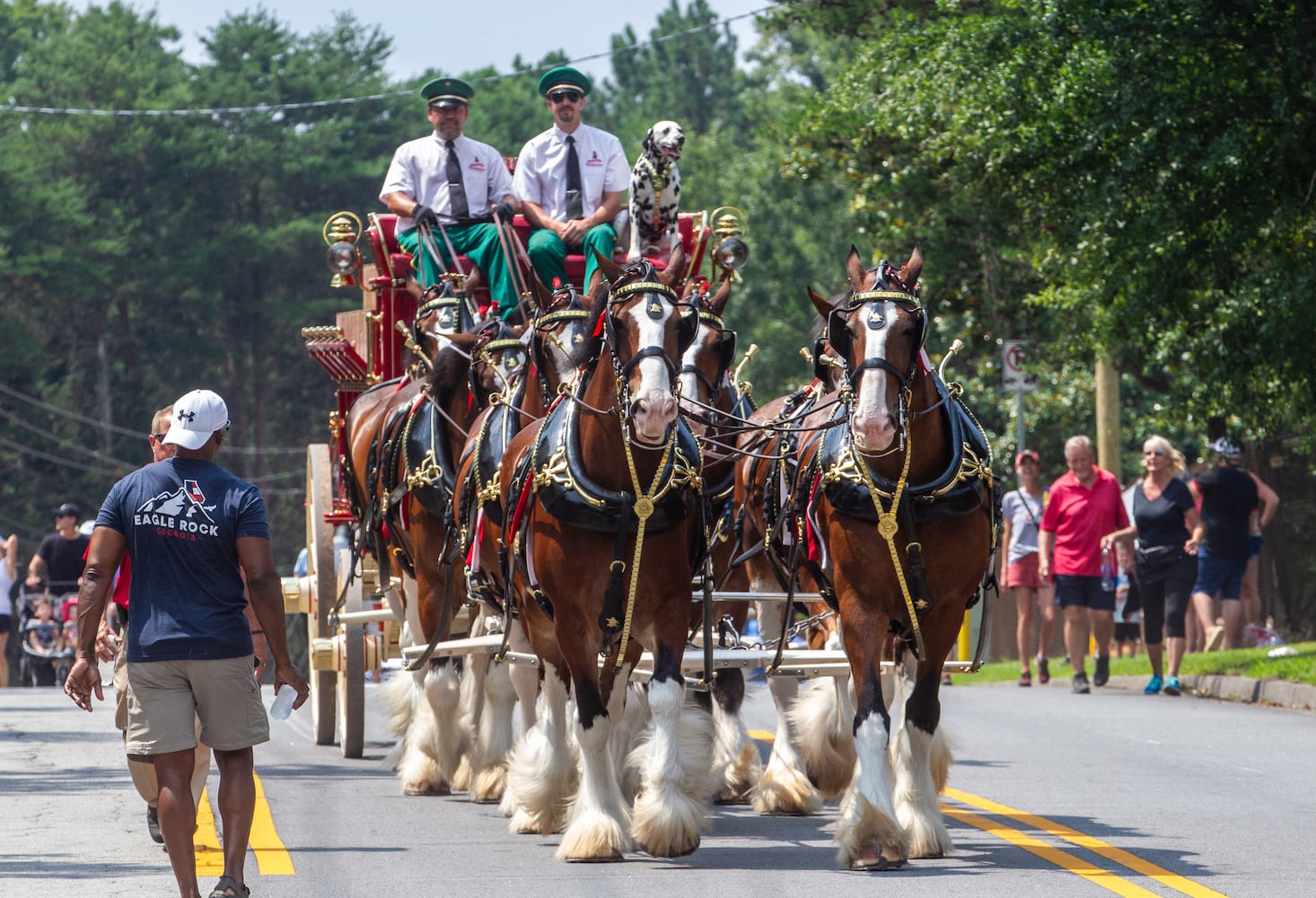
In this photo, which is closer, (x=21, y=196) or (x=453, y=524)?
(x=453, y=524)

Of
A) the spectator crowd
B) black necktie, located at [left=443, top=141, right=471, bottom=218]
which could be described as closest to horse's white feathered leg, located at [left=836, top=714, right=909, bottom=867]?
black necktie, located at [left=443, top=141, right=471, bottom=218]

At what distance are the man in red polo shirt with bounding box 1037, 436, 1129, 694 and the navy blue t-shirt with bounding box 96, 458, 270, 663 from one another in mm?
12326

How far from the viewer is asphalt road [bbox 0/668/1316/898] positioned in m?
8.50

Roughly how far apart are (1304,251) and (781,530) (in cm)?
866

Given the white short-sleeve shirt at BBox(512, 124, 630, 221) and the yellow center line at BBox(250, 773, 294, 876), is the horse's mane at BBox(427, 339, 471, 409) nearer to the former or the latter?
the white short-sleeve shirt at BBox(512, 124, 630, 221)

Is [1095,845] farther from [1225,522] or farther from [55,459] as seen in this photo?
[55,459]

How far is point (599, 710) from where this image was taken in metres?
9.26

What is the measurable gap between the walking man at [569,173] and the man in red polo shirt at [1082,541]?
23.7 ft

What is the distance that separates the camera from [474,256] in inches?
507

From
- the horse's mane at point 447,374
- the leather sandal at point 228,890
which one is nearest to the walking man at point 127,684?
the leather sandal at point 228,890

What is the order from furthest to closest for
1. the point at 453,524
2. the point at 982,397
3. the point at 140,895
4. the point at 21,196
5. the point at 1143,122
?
the point at 21,196
the point at 982,397
the point at 1143,122
the point at 453,524
the point at 140,895

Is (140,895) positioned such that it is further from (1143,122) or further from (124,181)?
(124,181)

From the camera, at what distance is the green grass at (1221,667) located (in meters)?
17.9

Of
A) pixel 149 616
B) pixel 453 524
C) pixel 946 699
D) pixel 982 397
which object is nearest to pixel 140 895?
pixel 149 616
